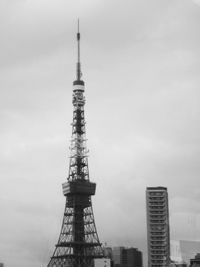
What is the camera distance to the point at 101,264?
199750 mm

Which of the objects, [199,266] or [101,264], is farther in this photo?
[101,264]

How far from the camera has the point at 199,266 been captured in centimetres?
18650

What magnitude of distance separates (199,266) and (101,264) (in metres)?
32.0
